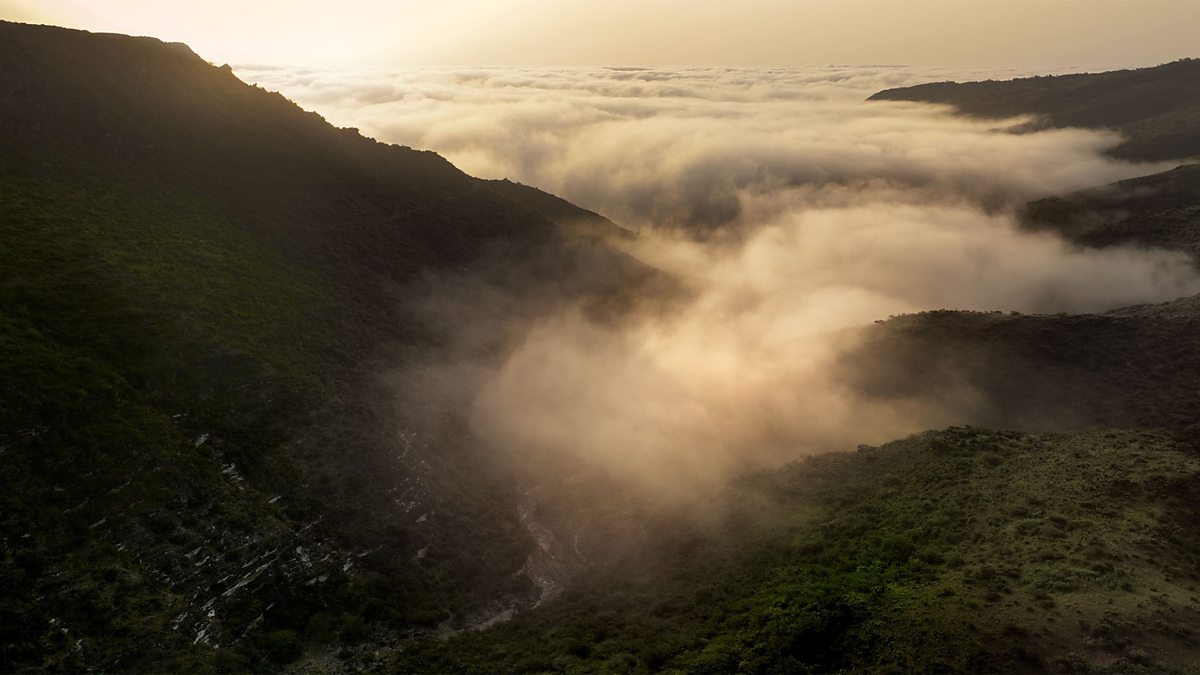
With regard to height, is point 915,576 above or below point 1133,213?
below

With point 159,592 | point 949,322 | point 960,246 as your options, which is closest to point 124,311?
point 159,592

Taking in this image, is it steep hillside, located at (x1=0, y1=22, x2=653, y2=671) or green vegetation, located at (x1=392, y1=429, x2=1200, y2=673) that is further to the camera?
steep hillside, located at (x1=0, y1=22, x2=653, y2=671)

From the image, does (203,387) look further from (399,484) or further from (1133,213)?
(1133,213)

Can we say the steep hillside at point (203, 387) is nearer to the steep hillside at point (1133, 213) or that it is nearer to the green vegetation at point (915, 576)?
the green vegetation at point (915, 576)

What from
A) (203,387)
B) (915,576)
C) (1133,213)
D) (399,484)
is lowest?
(399,484)

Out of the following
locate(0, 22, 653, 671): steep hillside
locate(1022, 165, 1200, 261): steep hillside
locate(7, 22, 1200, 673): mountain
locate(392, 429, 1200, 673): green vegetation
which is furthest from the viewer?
locate(1022, 165, 1200, 261): steep hillside

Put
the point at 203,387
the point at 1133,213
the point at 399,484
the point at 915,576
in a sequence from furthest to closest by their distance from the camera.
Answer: the point at 1133,213
the point at 399,484
the point at 203,387
the point at 915,576

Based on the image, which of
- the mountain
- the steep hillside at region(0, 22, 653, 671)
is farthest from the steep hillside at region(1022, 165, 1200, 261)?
the steep hillside at region(0, 22, 653, 671)

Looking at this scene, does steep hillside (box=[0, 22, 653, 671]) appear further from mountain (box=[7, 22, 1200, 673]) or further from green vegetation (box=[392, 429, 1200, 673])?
green vegetation (box=[392, 429, 1200, 673])

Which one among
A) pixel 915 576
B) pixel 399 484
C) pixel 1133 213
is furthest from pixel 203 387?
pixel 1133 213
